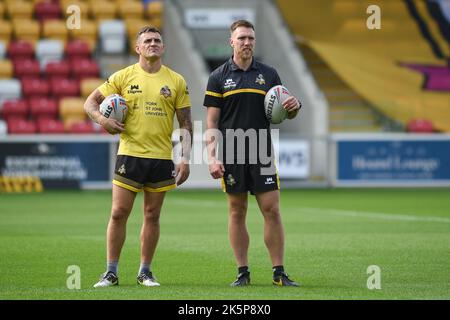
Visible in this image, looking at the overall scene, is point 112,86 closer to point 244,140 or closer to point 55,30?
point 244,140

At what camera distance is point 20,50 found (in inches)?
1221

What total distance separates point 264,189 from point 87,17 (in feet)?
78.2

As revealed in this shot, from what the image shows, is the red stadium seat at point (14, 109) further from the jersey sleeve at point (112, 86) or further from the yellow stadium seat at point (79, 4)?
the jersey sleeve at point (112, 86)

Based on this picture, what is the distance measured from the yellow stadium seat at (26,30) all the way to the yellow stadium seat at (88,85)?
277 cm

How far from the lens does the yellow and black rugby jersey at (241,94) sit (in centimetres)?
1009

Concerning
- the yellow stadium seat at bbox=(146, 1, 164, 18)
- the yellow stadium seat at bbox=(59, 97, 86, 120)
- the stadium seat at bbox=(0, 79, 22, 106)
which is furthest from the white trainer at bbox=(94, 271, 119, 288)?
the yellow stadium seat at bbox=(146, 1, 164, 18)

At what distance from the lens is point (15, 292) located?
9.39 meters

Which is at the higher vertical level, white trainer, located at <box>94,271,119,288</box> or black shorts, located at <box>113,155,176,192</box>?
black shorts, located at <box>113,155,176,192</box>

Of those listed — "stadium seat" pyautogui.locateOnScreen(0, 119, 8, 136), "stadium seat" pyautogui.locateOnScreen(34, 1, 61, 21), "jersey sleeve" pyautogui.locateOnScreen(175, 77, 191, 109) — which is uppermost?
"stadium seat" pyautogui.locateOnScreen(34, 1, 61, 21)

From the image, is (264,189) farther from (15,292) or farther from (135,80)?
(15,292)

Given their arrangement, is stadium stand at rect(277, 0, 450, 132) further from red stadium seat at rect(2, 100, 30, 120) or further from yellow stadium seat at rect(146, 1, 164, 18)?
red stadium seat at rect(2, 100, 30, 120)

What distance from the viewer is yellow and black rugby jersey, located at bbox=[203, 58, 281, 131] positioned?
10.1m

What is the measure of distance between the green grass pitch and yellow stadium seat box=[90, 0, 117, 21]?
10.9 metres

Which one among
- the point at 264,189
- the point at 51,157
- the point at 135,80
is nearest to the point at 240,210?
the point at 264,189
